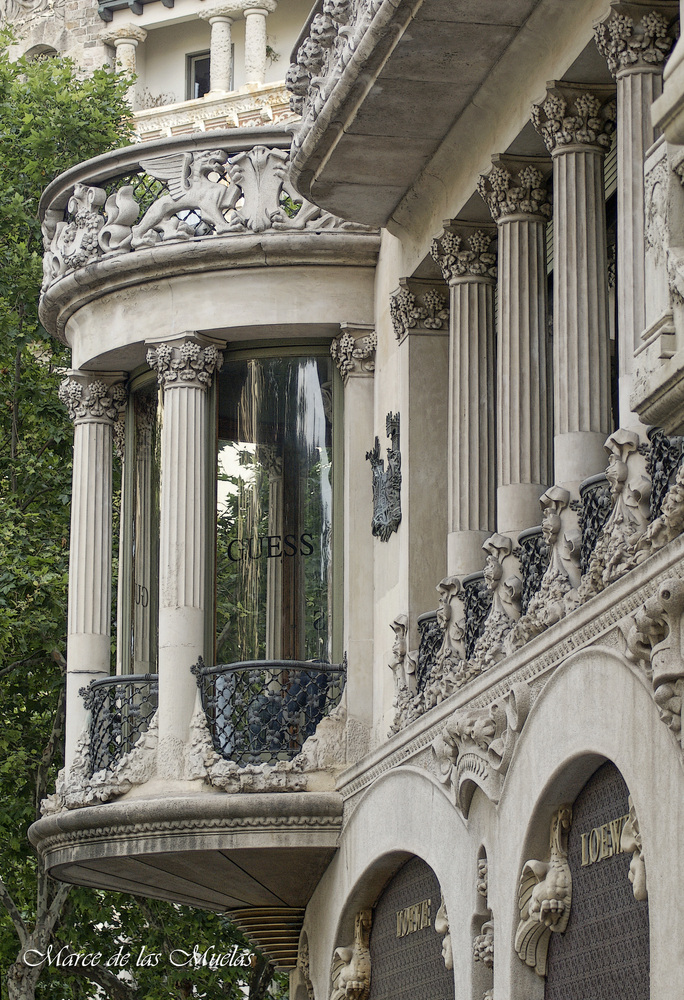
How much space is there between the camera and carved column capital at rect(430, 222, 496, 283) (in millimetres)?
14344

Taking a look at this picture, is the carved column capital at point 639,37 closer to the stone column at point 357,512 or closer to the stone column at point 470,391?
the stone column at point 470,391

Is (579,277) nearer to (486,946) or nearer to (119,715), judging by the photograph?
(486,946)

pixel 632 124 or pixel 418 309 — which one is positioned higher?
pixel 418 309

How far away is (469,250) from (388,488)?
2.11m

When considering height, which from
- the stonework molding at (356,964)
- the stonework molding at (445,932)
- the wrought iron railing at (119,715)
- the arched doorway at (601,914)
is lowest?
the arched doorway at (601,914)

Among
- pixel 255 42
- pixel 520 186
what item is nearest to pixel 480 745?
pixel 520 186

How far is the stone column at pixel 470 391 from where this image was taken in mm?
13969

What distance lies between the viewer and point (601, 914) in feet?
33.9

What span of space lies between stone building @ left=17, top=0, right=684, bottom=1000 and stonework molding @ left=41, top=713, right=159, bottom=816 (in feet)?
0.10

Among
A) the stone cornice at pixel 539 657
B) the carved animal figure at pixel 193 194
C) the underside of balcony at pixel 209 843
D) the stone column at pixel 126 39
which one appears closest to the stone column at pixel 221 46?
the stone column at pixel 126 39

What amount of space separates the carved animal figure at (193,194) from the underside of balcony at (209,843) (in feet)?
15.6

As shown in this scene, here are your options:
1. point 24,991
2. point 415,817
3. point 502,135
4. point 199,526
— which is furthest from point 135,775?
point 24,991

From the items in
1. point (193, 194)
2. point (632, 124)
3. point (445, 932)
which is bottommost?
point (445, 932)

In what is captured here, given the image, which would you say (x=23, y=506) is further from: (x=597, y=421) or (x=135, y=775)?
(x=597, y=421)
